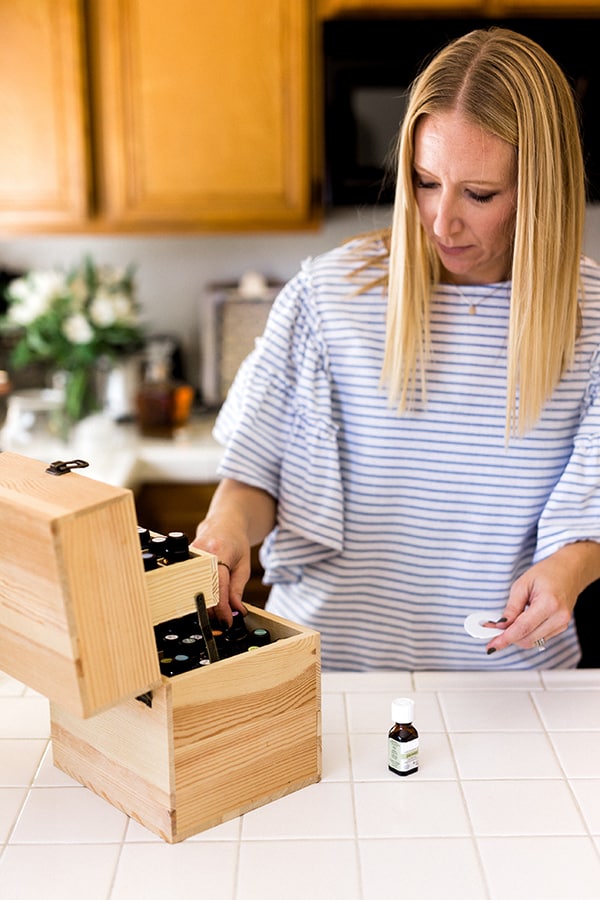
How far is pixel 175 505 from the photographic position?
2.62 m

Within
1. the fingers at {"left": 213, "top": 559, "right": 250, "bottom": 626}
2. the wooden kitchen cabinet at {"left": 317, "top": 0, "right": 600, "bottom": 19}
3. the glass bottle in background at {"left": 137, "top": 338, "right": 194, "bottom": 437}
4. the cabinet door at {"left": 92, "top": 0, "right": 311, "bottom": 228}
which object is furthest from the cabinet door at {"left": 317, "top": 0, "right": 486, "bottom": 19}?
the fingers at {"left": 213, "top": 559, "right": 250, "bottom": 626}

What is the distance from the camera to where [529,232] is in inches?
53.3

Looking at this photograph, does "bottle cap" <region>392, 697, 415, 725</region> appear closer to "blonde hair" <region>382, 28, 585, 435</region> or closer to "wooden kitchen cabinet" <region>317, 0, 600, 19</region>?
"blonde hair" <region>382, 28, 585, 435</region>

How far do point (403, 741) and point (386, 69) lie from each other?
1.80m

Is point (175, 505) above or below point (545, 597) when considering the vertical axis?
below

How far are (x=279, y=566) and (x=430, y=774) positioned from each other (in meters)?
0.57

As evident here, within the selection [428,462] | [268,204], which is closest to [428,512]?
[428,462]

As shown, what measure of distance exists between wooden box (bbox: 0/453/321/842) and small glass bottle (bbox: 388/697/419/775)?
0.08m

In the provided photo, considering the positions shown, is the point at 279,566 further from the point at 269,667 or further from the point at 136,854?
the point at 136,854

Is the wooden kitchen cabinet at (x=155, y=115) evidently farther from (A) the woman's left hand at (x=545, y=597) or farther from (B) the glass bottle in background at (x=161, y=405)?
(A) the woman's left hand at (x=545, y=597)

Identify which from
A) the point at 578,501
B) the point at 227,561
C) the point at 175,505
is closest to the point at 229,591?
the point at 227,561

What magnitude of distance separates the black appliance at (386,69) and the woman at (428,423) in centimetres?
96

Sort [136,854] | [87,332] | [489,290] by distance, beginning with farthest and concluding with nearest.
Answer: [87,332], [489,290], [136,854]

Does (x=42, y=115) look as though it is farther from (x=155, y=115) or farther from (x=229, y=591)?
(x=229, y=591)
